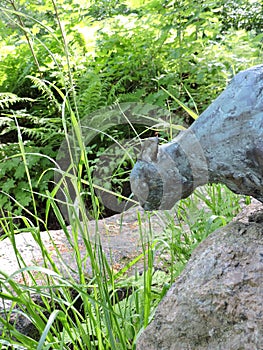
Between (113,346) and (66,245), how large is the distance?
1.08 metres

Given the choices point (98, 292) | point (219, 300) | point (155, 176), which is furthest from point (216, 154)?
point (98, 292)

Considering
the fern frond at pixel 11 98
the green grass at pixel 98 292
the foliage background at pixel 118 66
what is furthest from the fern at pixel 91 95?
the green grass at pixel 98 292

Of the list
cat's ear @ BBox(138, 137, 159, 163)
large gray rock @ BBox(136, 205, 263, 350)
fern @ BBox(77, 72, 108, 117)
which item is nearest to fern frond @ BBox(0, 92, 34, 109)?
fern @ BBox(77, 72, 108, 117)

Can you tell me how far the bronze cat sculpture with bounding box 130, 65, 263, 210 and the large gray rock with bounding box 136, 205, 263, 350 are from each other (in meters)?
0.13

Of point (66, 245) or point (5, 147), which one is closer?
point (66, 245)

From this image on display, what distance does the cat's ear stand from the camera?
1.07m

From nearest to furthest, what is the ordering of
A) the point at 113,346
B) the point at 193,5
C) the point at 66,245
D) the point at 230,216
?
the point at 113,346, the point at 230,216, the point at 66,245, the point at 193,5

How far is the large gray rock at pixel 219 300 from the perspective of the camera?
3.11 feet

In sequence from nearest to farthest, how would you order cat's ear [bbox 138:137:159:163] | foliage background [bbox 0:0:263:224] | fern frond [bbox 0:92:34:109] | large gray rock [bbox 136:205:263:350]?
large gray rock [bbox 136:205:263:350] < cat's ear [bbox 138:137:159:163] < fern frond [bbox 0:92:34:109] < foliage background [bbox 0:0:263:224]

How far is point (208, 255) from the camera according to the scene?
110 centimetres

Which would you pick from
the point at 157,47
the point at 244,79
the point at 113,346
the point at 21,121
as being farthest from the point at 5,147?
the point at 244,79

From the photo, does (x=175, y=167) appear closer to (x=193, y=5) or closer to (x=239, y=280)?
(x=239, y=280)

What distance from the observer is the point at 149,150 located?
A: 3.55ft

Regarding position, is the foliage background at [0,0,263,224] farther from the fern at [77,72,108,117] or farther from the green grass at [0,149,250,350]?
the green grass at [0,149,250,350]
